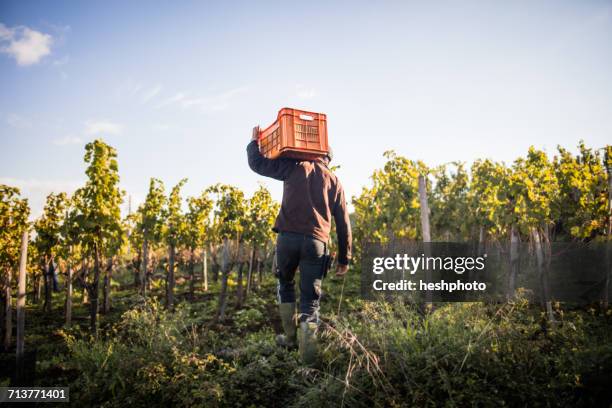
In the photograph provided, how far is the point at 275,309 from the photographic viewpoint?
28.8ft

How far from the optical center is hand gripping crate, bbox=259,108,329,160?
133 inches

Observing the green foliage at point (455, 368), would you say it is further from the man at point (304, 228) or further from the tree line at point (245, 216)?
the tree line at point (245, 216)

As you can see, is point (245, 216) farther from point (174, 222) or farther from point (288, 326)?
point (288, 326)

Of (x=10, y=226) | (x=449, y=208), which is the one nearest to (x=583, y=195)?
(x=449, y=208)

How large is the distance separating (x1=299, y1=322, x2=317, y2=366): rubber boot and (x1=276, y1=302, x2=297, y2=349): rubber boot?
404mm

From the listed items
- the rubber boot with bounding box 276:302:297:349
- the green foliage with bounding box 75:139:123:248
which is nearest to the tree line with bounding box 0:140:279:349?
the green foliage with bounding box 75:139:123:248

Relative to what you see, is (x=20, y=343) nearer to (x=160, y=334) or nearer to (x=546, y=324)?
(x=160, y=334)

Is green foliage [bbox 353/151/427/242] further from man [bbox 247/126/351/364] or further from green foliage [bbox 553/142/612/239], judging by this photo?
man [bbox 247/126/351/364]

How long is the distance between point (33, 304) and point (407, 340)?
12.5m

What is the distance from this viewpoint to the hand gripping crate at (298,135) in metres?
3.39

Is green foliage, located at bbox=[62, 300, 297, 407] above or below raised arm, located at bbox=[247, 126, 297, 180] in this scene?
below

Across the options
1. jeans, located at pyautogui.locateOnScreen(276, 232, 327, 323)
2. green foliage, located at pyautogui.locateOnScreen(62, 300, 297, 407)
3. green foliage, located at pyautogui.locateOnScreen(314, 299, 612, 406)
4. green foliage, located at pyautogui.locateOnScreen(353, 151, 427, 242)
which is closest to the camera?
green foliage, located at pyautogui.locateOnScreen(314, 299, 612, 406)

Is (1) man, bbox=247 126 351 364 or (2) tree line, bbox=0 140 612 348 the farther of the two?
(2) tree line, bbox=0 140 612 348

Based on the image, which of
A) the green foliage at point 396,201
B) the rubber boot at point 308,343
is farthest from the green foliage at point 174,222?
the rubber boot at point 308,343
